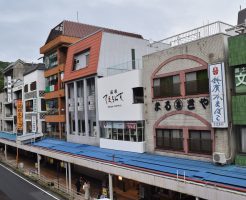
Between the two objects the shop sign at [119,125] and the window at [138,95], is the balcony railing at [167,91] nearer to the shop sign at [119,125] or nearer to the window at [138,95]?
the window at [138,95]

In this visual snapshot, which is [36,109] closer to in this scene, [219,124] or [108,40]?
[108,40]

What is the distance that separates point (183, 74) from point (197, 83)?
137 centimetres

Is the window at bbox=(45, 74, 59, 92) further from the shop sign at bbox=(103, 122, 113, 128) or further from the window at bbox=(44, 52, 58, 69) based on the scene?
the shop sign at bbox=(103, 122, 113, 128)

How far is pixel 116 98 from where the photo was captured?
93.9ft

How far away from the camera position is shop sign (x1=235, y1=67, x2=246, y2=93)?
17875mm

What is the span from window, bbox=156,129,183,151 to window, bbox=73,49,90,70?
46.2 ft

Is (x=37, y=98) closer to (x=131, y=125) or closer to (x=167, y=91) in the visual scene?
(x=131, y=125)

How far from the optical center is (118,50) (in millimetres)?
32781

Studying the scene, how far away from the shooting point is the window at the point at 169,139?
22300mm

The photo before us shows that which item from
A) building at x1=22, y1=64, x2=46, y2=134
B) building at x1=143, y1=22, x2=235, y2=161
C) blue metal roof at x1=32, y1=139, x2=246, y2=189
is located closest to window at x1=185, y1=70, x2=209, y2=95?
building at x1=143, y1=22, x2=235, y2=161

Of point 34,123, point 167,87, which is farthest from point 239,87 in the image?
point 34,123

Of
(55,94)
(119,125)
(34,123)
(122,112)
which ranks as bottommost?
(34,123)

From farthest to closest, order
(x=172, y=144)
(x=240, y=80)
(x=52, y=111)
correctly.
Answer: (x=52, y=111) < (x=172, y=144) < (x=240, y=80)

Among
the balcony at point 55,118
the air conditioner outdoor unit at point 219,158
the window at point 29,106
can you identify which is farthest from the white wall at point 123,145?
the window at point 29,106
